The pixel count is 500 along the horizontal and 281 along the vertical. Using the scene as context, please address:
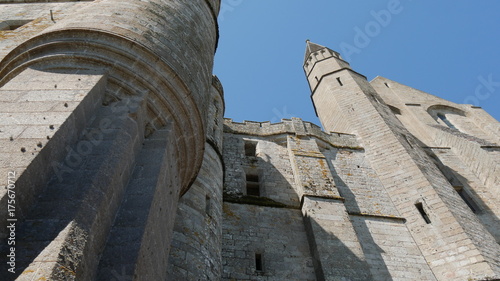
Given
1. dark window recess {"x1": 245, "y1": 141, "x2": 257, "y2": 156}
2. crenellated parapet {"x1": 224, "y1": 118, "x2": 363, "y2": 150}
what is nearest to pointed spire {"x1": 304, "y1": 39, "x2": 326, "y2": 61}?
crenellated parapet {"x1": 224, "y1": 118, "x2": 363, "y2": 150}

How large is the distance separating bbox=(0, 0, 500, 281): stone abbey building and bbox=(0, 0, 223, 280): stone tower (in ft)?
0.04

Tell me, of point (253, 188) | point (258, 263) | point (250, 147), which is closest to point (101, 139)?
point (258, 263)

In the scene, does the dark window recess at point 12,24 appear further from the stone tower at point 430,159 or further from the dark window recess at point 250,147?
the stone tower at point 430,159

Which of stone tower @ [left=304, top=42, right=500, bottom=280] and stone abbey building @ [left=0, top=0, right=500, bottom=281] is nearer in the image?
stone abbey building @ [left=0, top=0, right=500, bottom=281]

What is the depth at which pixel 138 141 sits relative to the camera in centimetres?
357

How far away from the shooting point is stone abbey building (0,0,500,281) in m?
2.49

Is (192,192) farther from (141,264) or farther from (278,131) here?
(278,131)

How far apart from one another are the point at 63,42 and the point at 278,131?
10028 millimetres

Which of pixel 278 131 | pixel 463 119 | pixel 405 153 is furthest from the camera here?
pixel 463 119

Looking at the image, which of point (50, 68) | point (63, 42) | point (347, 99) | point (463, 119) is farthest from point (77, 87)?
point (463, 119)

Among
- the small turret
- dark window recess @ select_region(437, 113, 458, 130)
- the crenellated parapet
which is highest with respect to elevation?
the small turret

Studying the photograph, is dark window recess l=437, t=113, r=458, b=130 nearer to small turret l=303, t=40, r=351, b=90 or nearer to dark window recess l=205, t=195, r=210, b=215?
small turret l=303, t=40, r=351, b=90

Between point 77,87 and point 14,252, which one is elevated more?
point 77,87

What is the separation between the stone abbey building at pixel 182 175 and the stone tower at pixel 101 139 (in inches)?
0.5
